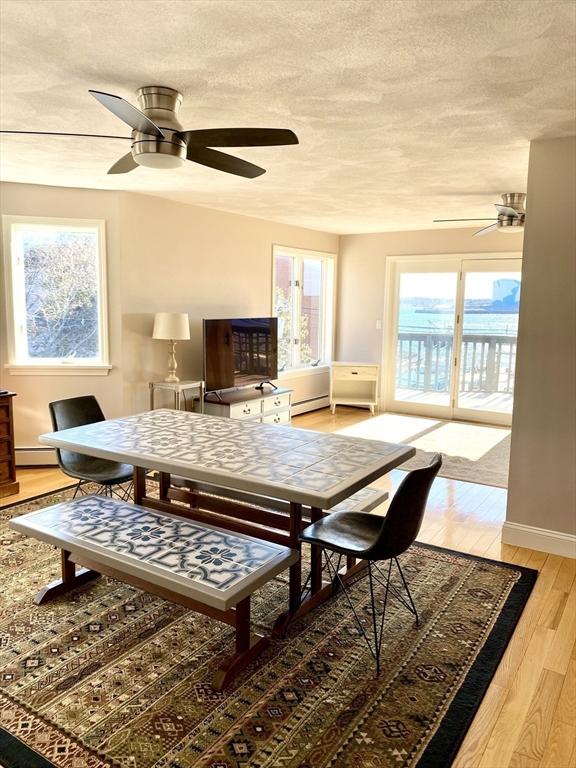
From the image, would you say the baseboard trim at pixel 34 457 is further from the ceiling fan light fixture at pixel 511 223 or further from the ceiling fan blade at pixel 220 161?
the ceiling fan light fixture at pixel 511 223

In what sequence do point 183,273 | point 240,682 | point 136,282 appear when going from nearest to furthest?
1. point 240,682
2. point 136,282
3. point 183,273

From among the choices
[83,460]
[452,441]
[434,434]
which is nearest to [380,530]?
[83,460]

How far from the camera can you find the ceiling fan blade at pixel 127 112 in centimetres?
187

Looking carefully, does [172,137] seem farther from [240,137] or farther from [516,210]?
[516,210]

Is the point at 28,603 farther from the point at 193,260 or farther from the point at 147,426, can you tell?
the point at 193,260

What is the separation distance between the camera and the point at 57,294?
4.86 metres

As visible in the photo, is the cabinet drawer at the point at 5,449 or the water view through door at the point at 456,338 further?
the water view through door at the point at 456,338

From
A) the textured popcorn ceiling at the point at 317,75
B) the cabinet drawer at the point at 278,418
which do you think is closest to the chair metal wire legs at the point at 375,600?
the textured popcorn ceiling at the point at 317,75

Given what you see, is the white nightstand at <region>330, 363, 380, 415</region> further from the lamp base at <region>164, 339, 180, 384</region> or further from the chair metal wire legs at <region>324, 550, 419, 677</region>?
the chair metal wire legs at <region>324, 550, 419, 677</region>

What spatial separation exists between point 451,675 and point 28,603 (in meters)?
1.98

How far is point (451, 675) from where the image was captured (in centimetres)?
224

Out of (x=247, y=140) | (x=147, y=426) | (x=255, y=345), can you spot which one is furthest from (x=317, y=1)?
(x=255, y=345)

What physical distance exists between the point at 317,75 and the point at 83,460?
2.68 m

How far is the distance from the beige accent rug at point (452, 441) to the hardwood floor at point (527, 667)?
31.0 inches
